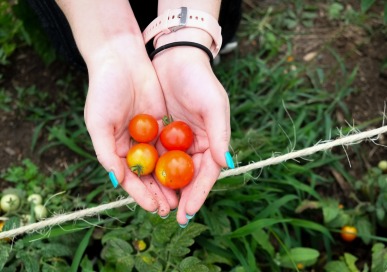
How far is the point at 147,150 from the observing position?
2199 millimetres

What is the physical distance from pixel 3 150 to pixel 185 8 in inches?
67.3

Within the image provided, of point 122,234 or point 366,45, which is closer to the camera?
point 122,234

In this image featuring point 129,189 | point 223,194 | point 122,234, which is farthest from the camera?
point 223,194

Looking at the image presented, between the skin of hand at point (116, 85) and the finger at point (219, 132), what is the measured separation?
1.24 feet

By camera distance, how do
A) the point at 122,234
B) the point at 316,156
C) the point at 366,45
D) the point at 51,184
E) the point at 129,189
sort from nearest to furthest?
the point at 129,189 → the point at 122,234 → the point at 51,184 → the point at 316,156 → the point at 366,45

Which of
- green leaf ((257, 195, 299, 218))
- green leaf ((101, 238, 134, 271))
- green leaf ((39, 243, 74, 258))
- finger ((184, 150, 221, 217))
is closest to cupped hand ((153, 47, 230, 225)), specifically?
finger ((184, 150, 221, 217))

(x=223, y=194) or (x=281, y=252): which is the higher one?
(x=223, y=194)

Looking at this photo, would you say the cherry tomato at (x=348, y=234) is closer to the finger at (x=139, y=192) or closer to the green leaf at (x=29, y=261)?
the finger at (x=139, y=192)

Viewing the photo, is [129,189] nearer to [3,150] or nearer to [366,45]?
[3,150]

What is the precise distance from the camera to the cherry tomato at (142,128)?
2.23 meters

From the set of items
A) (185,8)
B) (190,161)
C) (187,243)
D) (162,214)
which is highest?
(185,8)

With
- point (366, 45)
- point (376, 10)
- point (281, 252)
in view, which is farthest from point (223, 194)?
point (376, 10)

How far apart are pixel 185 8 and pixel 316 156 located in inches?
56.2

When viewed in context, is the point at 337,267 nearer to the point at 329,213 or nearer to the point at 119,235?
the point at 329,213
